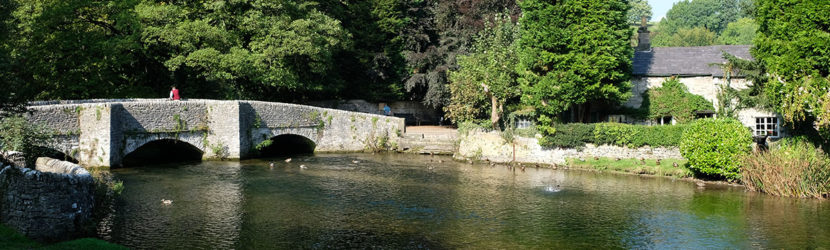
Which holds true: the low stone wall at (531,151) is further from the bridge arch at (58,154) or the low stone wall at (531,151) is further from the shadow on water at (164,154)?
the bridge arch at (58,154)

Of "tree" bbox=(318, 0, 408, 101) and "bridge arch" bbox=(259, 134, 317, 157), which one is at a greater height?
"tree" bbox=(318, 0, 408, 101)

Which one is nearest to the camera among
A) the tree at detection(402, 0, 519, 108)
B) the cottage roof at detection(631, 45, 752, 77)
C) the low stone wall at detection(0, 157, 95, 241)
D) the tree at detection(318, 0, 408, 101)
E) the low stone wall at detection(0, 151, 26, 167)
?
the low stone wall at detection(0, 157, 95, 241)

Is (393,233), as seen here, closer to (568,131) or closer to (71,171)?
(71,171)

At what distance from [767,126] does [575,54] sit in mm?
9997

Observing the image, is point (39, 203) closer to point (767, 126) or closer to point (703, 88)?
point (703, 88)

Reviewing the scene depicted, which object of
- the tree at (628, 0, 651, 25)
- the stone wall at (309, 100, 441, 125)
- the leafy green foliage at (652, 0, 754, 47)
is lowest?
the stone wall at (309, 100, 441, 125)

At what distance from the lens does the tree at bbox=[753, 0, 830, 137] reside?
21781 mm

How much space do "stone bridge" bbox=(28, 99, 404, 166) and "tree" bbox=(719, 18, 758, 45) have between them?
61943 millimetres

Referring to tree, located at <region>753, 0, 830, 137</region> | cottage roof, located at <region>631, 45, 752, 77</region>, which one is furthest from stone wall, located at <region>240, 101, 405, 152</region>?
tree, located at <region>753, 0, 830, 137</region>

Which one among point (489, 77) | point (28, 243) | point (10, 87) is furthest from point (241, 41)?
point (28, 243)

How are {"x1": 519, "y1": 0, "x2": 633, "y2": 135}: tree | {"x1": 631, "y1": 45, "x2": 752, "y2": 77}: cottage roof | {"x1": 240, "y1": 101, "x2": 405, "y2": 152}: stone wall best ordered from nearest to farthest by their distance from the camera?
{"x1": 519, "y1": 0, "x2": 633, "y2": 135}: tree → {"x1": 631, "y1": 45, "x2": 752, "y2": 77}: cottage roof → {"x1": 240, "y1": 101, "x2": 405, "y2": 152}: stone wall

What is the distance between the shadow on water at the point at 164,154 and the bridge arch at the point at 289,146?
356 centimetres

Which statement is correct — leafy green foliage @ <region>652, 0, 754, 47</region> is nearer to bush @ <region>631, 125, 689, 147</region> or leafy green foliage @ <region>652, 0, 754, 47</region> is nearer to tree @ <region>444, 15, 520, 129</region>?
tree @ <region>444, 15, 520, 129</region>

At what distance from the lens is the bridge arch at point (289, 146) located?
35225 millimetres
